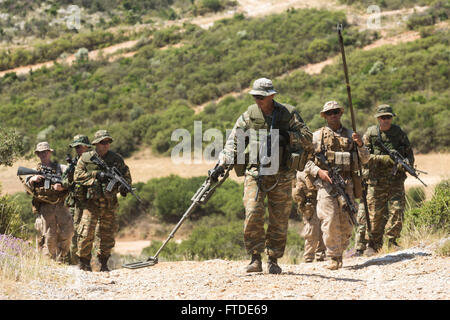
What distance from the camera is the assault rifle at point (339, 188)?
314 inches

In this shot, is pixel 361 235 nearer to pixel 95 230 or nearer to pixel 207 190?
pixel 207 190

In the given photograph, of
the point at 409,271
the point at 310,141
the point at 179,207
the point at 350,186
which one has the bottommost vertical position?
the point at 179,207

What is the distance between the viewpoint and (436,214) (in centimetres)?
993

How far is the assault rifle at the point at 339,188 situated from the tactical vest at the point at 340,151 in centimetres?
6

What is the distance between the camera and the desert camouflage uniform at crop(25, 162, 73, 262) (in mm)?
9594

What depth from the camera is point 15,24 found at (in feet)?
214

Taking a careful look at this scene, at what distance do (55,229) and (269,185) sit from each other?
4.09m

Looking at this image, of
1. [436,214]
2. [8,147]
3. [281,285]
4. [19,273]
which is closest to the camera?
[281,285]

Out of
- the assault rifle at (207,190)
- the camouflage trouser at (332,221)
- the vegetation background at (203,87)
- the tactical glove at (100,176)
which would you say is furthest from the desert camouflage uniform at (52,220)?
the camouflage trouser at (332,221)

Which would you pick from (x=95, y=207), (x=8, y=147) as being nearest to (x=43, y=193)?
(x=95, y=207)

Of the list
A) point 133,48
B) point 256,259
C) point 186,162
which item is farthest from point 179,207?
point 133,48

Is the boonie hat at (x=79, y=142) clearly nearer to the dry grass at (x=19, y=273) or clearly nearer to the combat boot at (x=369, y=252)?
the dry grass at (x=19, y=273)
